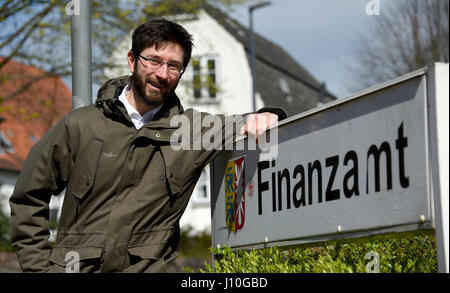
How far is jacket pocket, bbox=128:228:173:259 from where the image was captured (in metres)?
3.83

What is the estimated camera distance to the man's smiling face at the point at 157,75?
157 inches

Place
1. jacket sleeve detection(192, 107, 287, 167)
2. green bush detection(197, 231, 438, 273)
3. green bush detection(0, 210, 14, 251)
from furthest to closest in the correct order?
green bush detection(0, 210, 14, 251) < jacket sleeve detection(192, 107, 287, 167) < green bush detection(197, 231, 438, 273)

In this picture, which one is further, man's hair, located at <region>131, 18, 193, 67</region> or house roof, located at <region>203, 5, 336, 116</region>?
house roof, located at <region>203, 5, 336, 116</region>

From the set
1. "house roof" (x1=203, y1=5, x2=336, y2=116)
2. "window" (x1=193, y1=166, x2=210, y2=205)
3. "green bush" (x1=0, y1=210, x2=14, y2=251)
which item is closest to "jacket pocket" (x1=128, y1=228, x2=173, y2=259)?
"green bush" (x1=0, y1=210, x2=14, y2=251)

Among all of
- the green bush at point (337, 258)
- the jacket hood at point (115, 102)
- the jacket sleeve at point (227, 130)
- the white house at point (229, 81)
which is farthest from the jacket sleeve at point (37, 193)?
the white house at point (229, 81)

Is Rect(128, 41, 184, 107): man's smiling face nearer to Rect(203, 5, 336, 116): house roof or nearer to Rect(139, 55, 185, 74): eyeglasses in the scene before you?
Rect(139, 55, 185, 74): eyeglasses

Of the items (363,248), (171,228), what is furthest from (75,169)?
(363,248)

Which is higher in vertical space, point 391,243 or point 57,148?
point 57,148

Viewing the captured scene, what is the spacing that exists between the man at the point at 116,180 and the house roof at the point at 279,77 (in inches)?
956

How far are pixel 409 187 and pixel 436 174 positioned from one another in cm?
19

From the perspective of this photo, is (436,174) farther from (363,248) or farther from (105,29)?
(105,29)

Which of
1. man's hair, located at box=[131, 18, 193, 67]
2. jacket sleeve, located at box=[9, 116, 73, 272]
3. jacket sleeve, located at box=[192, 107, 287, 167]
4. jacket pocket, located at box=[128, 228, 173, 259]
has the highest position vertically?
man's hair, located at box=[131, 18, 193, 67]

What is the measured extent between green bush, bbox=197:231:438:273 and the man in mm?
397
